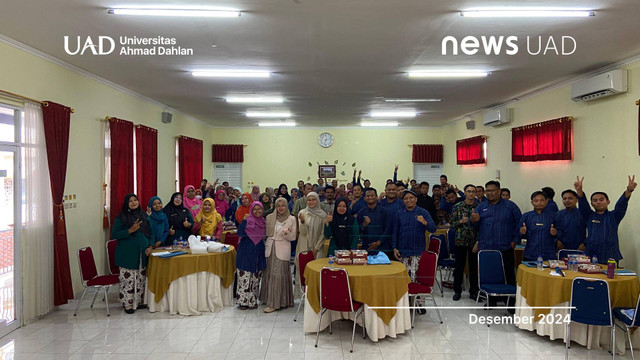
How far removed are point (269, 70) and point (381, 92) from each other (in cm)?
265

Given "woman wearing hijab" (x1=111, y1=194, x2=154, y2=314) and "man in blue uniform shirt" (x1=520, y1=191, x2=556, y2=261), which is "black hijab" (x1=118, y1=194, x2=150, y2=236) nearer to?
"woman wearing hijab" (x1=111, y1=194, x2=154, y2=314)

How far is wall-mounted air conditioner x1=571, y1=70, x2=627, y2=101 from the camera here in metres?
5.73

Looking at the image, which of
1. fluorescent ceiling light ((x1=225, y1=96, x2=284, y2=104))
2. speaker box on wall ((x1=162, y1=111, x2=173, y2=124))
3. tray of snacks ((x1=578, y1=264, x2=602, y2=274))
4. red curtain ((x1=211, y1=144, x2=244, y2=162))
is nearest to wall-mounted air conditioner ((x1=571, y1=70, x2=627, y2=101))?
tray of snacks ((x1=578, y1=264, x2=602, y2=274))

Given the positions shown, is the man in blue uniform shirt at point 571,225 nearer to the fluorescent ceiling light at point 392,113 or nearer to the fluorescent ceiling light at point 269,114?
the fluorescent ceiling light at point 392,113

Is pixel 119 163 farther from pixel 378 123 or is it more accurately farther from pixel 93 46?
pixel 378 123

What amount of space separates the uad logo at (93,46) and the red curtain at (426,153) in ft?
34.1

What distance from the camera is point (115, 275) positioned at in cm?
559

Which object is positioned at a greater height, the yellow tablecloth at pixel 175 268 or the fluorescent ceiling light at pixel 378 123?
the fluorescent ceiling light at pixel 378 123

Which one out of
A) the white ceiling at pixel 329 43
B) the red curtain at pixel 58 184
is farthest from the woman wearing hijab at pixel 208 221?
the white ceiling at pixel 329 43

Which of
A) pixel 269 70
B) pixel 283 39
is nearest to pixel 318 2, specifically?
pixel 283 39

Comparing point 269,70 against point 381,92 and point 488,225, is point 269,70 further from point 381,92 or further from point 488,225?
point 488,225

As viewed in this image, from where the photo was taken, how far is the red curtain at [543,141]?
23.0ft

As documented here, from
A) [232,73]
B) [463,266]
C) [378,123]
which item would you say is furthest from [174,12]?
[378,123]

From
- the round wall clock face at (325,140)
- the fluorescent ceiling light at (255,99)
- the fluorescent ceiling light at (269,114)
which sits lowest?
the round wall clock face at (325,140)
